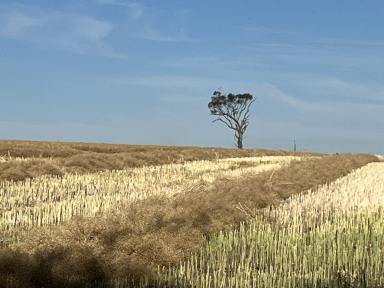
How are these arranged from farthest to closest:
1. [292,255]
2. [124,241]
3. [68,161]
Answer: [68,161] → [124,241] → [292,255]

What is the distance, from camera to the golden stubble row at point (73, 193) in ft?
35.1

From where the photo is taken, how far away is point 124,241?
7.90 metres

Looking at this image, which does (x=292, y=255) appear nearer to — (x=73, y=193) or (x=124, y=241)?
(x=124, y=241)

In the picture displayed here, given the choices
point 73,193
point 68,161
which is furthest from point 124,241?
point 68,161

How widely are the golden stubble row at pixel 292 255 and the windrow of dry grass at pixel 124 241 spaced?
1.12ft

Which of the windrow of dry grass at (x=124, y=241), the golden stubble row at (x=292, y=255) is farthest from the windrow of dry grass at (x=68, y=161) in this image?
the golden stubble row at (x=292, y=255)

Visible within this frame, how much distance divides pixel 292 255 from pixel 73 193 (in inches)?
338

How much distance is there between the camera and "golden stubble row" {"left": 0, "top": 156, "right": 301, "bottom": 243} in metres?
10.7

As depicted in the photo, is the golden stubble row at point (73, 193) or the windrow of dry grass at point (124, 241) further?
the golden stubble row at point (73, 193)

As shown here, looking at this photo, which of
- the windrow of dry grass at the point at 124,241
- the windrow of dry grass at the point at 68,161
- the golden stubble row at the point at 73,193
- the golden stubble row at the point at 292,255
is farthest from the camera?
the windrow of dry grass at the point at 68,161

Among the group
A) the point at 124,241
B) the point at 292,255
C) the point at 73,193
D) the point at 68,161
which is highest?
the point at 68,161

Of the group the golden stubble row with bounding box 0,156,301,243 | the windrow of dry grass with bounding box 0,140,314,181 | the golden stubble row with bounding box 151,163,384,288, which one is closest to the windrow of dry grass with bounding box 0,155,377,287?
the golden stubble row with bounding box 151,163,384,288

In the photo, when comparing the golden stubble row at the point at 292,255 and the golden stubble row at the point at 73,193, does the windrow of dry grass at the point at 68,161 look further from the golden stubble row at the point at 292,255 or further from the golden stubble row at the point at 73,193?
the golden stubble row at the point at 292,255

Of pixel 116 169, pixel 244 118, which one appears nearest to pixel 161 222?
pixel 116 169
